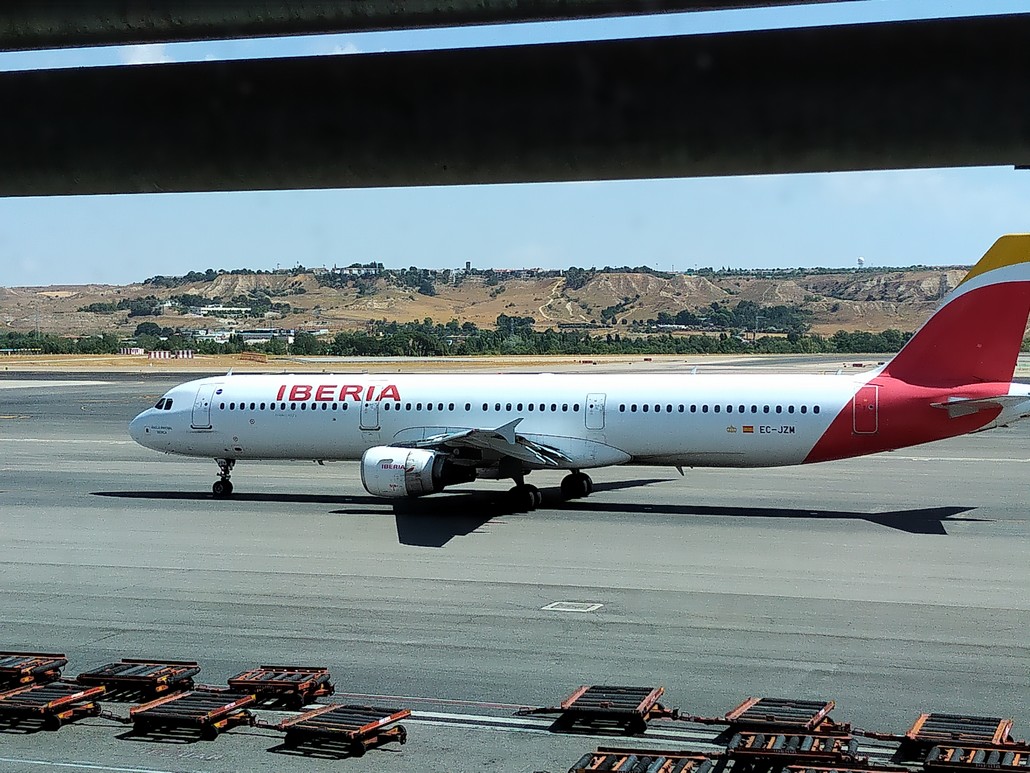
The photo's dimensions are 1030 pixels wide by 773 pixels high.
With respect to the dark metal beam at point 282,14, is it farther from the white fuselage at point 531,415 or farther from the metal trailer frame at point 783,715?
the white fuselage at point 531,415

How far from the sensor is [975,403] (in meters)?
28.8

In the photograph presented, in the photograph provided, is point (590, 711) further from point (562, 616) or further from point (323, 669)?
point (562, 616)

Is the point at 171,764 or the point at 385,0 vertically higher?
the point at 385,0

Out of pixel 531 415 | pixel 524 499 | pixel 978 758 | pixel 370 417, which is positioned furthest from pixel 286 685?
pixel 370 417

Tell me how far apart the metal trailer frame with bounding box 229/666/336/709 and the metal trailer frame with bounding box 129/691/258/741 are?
0.40 m

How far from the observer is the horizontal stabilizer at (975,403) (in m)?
28.6

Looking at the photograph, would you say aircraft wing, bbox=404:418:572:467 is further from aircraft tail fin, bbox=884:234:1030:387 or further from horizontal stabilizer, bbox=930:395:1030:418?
horizontal stabilizer, bbox=930:395:1030:418

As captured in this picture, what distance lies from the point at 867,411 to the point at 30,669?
2104 cm

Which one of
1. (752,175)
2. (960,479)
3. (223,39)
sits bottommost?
(960,479)

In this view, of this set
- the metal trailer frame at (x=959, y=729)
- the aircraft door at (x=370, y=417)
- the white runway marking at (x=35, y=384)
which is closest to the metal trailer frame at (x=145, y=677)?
the metal trailer frame at (x=959, y=729)

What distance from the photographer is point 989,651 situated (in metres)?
17.0

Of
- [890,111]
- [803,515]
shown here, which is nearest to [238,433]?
[803,515]

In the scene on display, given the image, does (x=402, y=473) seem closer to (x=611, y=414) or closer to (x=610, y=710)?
(x=611, y=414)

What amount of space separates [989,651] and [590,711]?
267 inches
